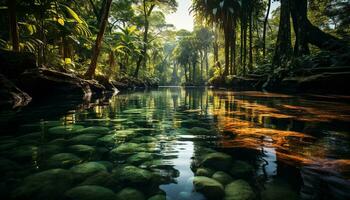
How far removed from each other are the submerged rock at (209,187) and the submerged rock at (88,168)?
0.95 meters

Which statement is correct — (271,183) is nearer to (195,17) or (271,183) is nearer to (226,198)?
(226,198)

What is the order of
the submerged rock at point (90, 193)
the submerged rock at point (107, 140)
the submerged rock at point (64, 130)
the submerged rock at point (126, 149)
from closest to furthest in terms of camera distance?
the submerged rock at point (90, 193)
the submerged rock at point (126, 149)
the submerged rock at point (107, 140)
the submerged rock at point (64, 130)

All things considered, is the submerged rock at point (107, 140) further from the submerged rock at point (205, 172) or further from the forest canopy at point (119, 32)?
the forest canopy at point (119, 32)

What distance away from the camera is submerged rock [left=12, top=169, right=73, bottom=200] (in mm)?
1853

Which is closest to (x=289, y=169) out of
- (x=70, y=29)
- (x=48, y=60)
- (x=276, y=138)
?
(x=276, y=138)

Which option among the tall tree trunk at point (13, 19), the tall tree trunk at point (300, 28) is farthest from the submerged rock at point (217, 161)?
the tall tree trunk at point (300, 28)

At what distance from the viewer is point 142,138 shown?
3758 mm

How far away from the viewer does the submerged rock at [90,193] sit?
1.84 metres

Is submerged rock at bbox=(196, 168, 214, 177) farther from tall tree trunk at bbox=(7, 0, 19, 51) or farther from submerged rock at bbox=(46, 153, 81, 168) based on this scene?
tall tree trunk at bbox=(7, 0, 19, 51)

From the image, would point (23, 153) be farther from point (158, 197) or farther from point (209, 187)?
point (209, 187)

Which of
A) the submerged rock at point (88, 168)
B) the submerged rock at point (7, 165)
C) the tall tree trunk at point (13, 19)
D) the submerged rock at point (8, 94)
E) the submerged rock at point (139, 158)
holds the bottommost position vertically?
the submerged rock at point (139, 158)

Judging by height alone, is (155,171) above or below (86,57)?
below

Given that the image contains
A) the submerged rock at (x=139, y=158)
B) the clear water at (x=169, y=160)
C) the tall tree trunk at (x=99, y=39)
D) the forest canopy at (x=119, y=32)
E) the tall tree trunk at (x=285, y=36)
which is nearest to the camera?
the clear water at (x=169, y=160)

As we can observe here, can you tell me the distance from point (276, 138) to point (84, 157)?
266cm
